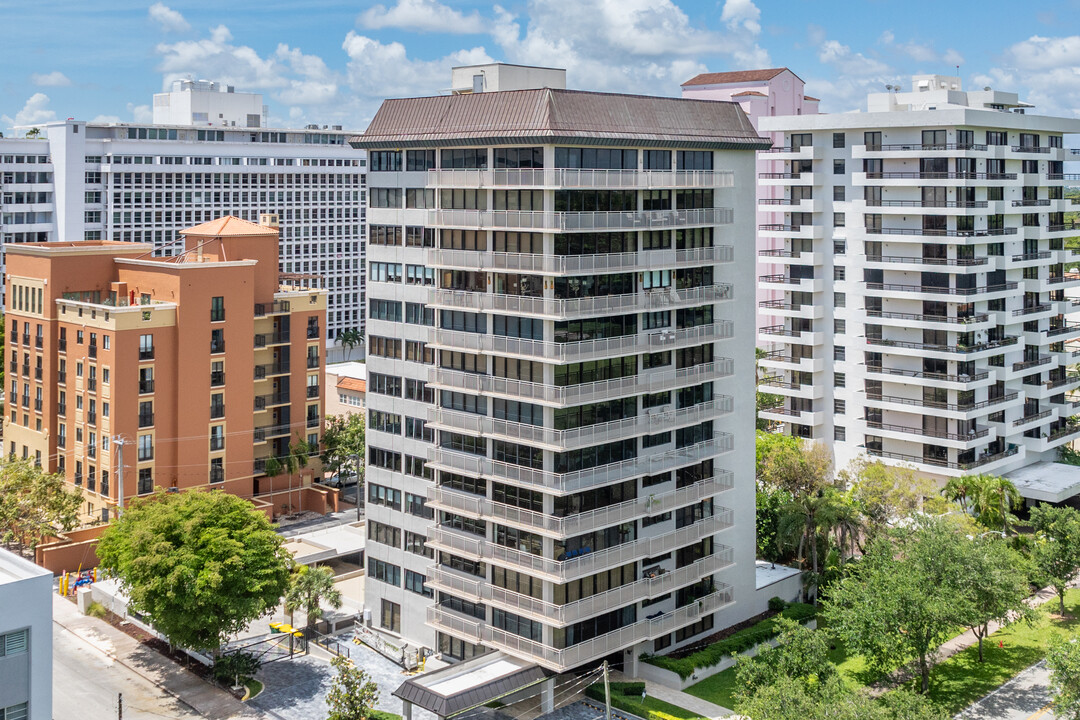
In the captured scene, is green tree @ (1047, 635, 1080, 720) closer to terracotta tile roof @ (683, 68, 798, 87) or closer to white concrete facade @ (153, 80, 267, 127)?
terracotta tile roof @ (683, 68, 798, 87)

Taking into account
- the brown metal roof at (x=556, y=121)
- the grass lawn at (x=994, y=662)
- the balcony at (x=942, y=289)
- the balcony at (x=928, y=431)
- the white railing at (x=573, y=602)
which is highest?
the brown metal roof at (x=556, y=121)

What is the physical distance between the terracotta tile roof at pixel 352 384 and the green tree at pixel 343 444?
6.13 metres

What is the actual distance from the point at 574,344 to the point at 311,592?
21.3 metres

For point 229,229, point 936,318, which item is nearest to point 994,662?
point 936,318

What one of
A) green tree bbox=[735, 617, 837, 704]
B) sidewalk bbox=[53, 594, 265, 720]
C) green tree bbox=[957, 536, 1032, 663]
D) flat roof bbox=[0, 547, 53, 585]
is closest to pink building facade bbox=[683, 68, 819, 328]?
green tree bbox=[957, 536, 1032, 663]

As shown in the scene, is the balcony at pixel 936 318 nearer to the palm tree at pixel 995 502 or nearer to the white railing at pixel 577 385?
the palm tree at pixel 995 502

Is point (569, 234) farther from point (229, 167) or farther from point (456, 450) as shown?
point (229, 167)

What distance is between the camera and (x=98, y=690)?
5534 cm

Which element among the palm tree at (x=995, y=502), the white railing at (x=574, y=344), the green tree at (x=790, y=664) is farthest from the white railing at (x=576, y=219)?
the palm tree at (x=995, y=502)

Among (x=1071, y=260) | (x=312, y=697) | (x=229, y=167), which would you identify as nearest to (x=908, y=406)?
(x=1071, y=260)

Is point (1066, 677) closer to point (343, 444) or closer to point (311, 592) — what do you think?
point (311, 592)

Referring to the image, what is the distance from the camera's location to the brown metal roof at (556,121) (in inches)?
2042

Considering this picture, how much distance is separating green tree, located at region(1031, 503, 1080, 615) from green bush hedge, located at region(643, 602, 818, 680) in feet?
44.2

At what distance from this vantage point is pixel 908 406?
79312 mm
